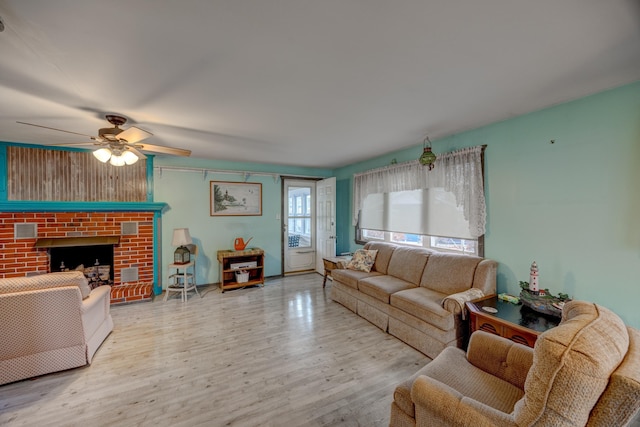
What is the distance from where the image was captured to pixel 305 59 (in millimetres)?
1613

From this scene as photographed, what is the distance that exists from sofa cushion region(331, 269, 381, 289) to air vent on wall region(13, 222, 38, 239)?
165 inches

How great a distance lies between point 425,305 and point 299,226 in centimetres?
343

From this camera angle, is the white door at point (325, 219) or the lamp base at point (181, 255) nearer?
the lamp base at point (181, 255)

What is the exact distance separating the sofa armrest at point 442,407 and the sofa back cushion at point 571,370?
0.16 metres

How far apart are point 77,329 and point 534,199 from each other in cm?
436

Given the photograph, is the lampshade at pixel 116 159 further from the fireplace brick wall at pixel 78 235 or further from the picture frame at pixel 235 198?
the picture frame at pixel 235 198

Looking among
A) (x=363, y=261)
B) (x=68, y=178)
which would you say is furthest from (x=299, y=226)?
(x=68, y=178)

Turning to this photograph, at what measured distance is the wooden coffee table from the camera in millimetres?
1918

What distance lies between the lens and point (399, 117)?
2.61 meters

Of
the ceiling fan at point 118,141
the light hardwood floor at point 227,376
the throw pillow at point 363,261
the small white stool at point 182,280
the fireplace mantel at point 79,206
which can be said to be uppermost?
the ceiling fan at point 118,141

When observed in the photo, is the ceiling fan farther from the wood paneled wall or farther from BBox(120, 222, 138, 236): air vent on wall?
BBox(120, 222, 138, 236): air vent on wall

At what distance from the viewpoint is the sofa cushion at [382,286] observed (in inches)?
118

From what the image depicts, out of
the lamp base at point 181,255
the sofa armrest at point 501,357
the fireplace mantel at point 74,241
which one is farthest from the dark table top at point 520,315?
the fireplace mantel at point 74,241

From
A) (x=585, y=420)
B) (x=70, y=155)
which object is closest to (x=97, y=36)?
(x=585, y=420)
